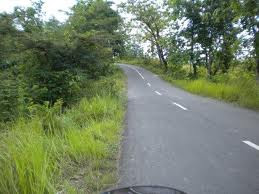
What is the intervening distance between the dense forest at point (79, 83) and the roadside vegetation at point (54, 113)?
0.06 feet

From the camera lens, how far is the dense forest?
426 cm

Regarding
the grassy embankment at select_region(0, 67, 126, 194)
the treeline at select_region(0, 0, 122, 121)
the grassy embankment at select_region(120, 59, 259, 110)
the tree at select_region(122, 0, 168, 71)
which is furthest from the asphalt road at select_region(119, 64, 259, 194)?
the tree at select_region(122, 0, 168, 71)

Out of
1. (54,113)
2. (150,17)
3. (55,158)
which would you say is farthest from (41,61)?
(150,17)

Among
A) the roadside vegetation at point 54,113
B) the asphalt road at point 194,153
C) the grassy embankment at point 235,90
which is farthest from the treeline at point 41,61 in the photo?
the grassy embankment at point 235,90

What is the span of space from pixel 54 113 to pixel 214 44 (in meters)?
18.3

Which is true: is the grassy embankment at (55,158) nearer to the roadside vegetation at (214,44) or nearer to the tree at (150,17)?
the roadside vegetation at (214,44)

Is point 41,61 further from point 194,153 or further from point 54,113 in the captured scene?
point 194,153

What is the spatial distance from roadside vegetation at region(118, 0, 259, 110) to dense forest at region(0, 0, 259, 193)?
0.07 meters

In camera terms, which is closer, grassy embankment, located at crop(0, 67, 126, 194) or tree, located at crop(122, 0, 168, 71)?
grassy embankment, located at crop(0, 67, 126, 194)

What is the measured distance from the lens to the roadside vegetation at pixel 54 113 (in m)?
3.85

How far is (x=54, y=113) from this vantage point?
786 cm

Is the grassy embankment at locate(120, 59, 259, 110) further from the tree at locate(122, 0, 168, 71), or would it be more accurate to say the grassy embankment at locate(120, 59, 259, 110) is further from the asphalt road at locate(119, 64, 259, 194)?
the tree at locate(122, 0, 168, 71)

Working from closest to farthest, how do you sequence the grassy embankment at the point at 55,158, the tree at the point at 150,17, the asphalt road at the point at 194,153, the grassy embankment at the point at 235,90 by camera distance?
1. the grassy embankment at the point at 55,158
2. the asphalt road at the point at 194,153
3. the grassy embankment at the point at 235,90
4. the tree at the point at 150,17

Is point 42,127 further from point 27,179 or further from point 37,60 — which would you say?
point 37,60
